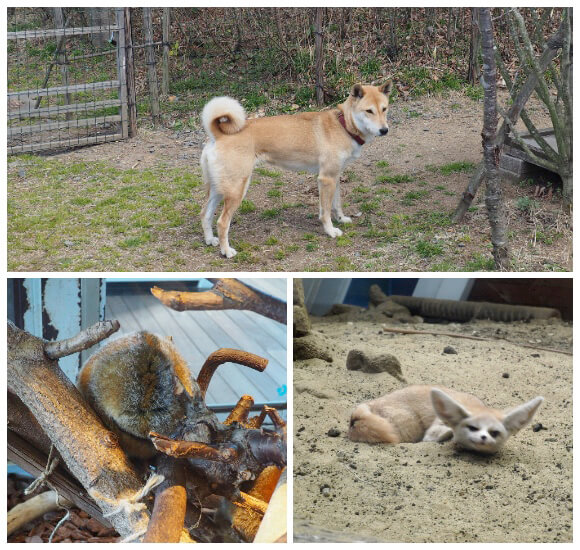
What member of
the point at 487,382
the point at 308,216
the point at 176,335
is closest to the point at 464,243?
the point at 308,216

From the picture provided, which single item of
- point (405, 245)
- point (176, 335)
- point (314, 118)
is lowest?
point (405, 245)

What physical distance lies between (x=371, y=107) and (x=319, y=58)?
2.89 m

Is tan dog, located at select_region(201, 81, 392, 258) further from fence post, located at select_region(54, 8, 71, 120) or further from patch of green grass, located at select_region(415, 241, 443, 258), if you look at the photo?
fence post, located at select_region(54, 8, 71, 120)

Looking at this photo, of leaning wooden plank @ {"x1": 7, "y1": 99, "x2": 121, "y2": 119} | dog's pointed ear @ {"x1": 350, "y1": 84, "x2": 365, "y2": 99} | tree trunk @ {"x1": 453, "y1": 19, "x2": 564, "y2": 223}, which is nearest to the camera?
tree trunk @ {"x1": 453, "y1": 19, "x2": 564, "y2": 223}

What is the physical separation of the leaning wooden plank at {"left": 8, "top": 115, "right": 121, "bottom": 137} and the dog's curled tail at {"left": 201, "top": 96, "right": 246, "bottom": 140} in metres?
3.12

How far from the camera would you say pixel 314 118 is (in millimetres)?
6184

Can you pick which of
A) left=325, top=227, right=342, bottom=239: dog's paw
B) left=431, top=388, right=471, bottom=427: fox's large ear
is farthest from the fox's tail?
left=325, top=227, right=342, bottom=239: dog's paw

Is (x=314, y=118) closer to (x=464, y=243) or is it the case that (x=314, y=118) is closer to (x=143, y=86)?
(x=464, y=243)

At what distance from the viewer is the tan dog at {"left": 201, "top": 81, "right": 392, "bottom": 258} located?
565 centimetres

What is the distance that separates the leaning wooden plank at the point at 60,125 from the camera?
8.05 meters

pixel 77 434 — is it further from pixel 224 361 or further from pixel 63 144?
pixel 63 144

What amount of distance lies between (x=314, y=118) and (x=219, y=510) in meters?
4.17
